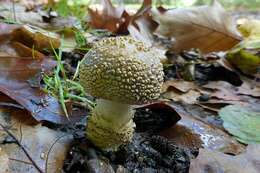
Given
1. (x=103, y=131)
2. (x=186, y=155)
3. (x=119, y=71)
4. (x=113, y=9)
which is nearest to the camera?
(x=119, y=71)

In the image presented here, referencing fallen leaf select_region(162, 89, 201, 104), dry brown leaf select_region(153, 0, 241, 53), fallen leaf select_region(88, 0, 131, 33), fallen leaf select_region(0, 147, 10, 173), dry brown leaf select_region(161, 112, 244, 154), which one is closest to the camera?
fallen leaf select_region(0, 147, 10, 173)

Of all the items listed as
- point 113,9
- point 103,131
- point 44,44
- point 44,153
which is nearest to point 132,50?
point 103,131

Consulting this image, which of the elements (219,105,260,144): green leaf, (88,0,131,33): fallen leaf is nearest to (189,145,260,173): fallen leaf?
(219,105,260,144): green leaf

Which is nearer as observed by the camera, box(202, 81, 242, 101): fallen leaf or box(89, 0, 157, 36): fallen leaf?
box(202, 81, 242, 101): fallen leaf

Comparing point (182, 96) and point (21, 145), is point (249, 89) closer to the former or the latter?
point (182, 96)

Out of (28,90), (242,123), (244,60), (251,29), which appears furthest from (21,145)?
(251,29)

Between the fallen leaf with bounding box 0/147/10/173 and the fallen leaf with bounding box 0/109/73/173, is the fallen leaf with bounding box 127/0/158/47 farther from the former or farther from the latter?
the fallen leaf with bounding box 0/147/10/173

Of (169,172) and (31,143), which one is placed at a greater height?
(31,143)

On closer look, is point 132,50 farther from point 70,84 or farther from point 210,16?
point 210,16
